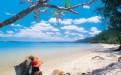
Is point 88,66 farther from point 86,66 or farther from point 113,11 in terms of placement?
point 113,11

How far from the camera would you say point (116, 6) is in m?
28.2

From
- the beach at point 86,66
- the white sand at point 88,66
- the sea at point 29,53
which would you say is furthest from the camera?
the sea at point 29,53

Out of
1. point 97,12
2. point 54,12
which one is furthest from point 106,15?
point 54,12

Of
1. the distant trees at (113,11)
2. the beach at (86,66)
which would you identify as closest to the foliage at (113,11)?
the distant trees at (113,11)

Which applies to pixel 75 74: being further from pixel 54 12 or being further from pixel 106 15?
pixel 106 15

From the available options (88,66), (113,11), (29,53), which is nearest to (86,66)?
(88,66)

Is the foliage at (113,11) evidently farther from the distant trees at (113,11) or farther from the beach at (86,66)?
the beach at (86,66)

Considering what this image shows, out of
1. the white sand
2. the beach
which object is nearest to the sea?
the beach

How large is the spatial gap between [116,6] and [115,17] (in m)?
1.47

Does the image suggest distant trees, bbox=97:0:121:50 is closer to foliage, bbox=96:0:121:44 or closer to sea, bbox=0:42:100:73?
foliage, bbox=96:0:121:44

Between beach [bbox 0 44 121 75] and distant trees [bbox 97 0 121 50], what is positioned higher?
distant trees [bbox 97 0 121 50]

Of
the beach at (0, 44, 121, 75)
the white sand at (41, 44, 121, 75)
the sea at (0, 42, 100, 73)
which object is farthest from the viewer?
the sea at (0, 42, 100, 73)

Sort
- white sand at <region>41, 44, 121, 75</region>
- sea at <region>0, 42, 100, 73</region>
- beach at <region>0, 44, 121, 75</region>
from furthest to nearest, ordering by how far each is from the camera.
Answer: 1. sea at <region>0, 42, 100, 73</region>
2. beach at <region>0, 44, 121, 75</region>
3. white sand at <region>41, 44, 121, 75</region>

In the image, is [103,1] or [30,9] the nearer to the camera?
[30,9]
